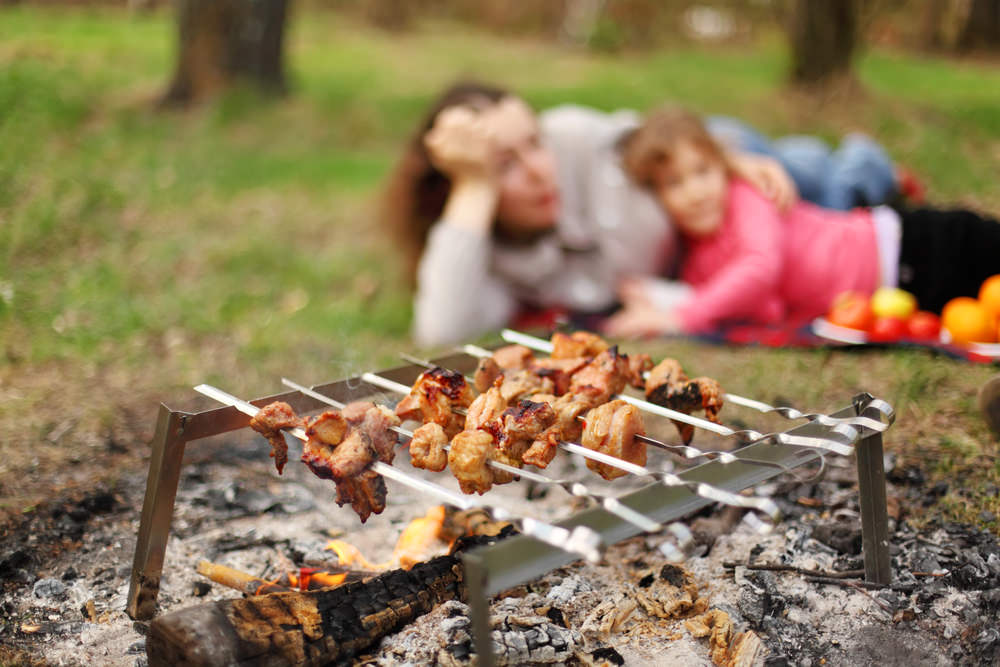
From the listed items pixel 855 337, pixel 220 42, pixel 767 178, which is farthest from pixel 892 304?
pixel 220 42

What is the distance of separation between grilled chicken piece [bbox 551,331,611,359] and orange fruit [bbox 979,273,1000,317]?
2328mm

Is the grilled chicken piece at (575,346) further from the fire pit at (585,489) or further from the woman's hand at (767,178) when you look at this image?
the woman's hand at (767,178)

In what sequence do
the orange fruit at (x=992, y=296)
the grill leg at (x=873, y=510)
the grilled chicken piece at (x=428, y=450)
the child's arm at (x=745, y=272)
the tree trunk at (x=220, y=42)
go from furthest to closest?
the tree trunk at (x=220, y=42) → the child's arm at (x=745, y=272) → the orange fruit at (x=992, y=296) → the grill leg at (x=873, y=510) → the grilled chicken piece at (x=428, y=450)

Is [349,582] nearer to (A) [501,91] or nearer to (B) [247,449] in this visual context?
(B) [247,449]

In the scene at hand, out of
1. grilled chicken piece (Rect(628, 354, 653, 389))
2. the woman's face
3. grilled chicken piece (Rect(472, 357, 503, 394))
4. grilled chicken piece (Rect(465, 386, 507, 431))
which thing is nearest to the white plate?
the woman's face

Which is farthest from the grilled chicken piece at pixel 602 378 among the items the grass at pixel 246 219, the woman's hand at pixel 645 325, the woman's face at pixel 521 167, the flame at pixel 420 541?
the woman's face at pixel 521 167

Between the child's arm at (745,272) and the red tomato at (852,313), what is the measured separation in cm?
35

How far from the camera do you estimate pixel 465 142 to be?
4.55m

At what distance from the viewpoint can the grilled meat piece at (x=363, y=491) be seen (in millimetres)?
2254

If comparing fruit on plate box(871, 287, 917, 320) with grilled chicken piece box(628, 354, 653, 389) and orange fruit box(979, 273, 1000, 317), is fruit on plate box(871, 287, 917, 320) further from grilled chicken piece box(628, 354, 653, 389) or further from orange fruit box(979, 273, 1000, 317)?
grilled chicken piece box(628, 354, 653, 389)

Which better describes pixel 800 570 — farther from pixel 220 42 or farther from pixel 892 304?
pixel 220 42

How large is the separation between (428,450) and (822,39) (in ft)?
25.8

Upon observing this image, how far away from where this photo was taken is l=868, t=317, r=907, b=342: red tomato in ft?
14.2

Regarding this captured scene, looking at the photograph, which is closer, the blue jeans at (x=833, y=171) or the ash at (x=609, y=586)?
the ash at (x=609, y=586)
